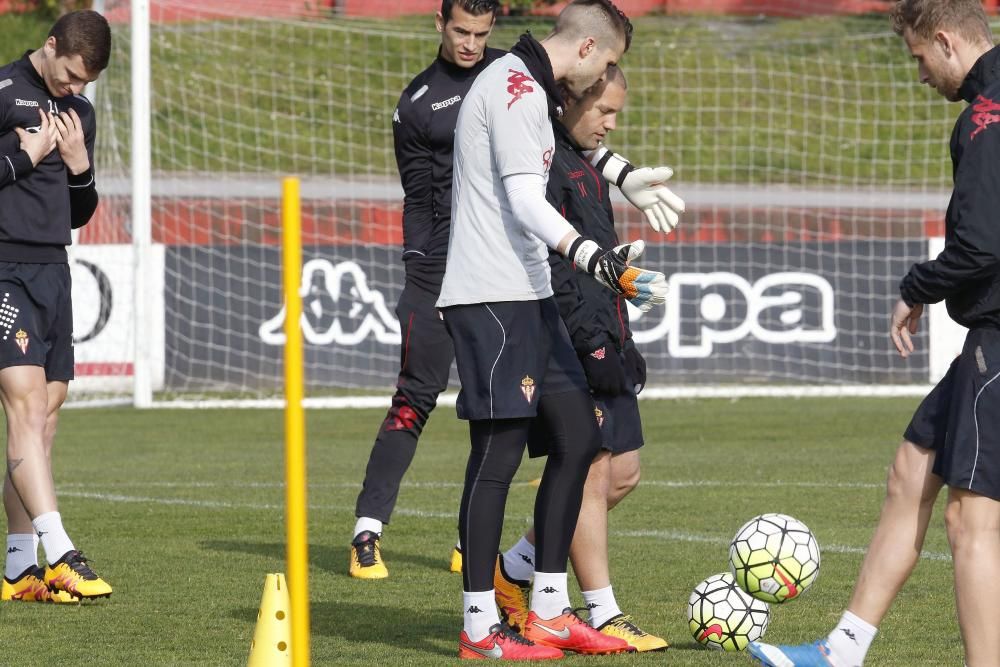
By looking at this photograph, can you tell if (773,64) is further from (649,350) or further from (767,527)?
(767,527)

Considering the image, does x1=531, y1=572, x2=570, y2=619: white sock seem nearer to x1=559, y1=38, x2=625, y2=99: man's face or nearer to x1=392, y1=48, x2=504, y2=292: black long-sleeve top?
x1=559, y1=38, x2=625, y2=99: man's face

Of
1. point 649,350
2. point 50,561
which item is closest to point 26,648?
point 50,561

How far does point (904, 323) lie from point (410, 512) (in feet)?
14.0

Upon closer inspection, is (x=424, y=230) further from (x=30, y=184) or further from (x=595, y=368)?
(x=595, y=368)

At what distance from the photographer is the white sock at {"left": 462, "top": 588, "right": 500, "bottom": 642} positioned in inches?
193

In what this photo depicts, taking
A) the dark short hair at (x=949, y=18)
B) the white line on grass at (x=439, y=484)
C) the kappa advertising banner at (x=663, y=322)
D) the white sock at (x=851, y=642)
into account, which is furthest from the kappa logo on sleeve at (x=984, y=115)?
the kappa advertising banner at (x=663, y=322)

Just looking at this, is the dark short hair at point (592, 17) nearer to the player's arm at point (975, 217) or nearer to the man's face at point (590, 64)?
the man's face at point (590, 64)

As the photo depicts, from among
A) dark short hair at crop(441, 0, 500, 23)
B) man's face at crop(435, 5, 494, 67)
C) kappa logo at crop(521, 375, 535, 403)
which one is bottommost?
kappa logo at crop(521, 375, 535, 403)

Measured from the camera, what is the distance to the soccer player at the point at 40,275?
19.2 feet

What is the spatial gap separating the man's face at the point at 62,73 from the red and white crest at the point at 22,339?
93cm

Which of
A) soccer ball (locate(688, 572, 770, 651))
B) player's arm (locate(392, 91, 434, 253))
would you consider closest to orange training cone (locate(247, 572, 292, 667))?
soccer ball (locate(688, 572, 770, 651))

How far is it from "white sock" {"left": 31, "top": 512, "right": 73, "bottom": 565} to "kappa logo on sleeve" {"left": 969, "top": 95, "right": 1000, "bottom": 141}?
351 centimetres

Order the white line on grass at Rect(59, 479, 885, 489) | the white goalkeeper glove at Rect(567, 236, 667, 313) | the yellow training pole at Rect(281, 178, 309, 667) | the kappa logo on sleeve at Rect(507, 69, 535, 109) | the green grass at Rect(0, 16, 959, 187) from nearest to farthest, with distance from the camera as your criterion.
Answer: the yellow training pole at Rect(281, 178, 309, 667) < the white goalkeeper glove at Rect(567, 236, 667, 313) < the kappa logo on sleeve at Rect(507, 69, 535, 109) < the white line on grass at Rect(59, 479, 885, 489) < the green grass at Rect(0, 16, 959, 187)

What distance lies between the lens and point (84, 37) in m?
5.86
